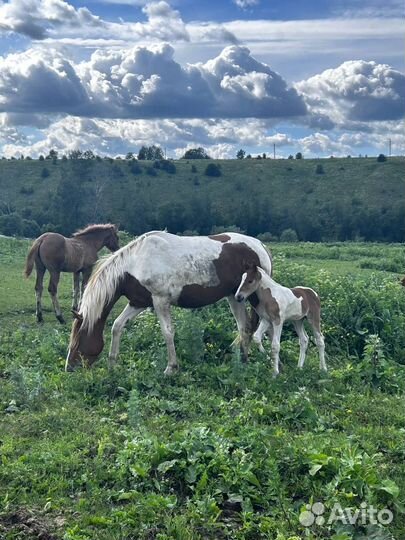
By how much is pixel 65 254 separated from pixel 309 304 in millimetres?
7663

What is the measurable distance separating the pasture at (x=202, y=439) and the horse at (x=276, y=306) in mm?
423

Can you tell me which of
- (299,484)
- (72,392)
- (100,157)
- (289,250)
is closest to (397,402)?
(299,484)

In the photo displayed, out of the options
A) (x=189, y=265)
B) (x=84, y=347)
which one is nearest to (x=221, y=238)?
(x=189, y=265)

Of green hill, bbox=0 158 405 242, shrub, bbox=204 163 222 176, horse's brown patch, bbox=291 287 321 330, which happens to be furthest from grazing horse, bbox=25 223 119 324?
shrub, bbox=204 163 222 176

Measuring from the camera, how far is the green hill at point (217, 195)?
61094 mm

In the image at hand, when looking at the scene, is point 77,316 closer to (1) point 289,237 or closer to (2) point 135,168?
(1) point 289,237

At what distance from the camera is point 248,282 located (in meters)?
9.29

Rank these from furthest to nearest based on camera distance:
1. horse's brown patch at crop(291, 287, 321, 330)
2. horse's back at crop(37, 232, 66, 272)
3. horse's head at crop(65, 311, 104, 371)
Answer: horse's back at crop(37, 232, 66, 272) < horse's brown patch at crop(291, 287, 321, 330) < horse's head at crop(65, 311, 104, 371)

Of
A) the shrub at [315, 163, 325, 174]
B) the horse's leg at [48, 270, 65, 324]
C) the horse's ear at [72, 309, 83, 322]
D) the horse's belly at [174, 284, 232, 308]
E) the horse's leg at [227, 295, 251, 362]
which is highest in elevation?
the shrub at [315, 163, 325, 174]

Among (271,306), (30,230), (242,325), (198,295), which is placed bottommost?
(30,230)

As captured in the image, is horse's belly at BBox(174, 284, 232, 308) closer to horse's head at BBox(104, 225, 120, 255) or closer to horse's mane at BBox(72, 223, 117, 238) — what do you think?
horse's head at BBox(104, 225, 120, 255)

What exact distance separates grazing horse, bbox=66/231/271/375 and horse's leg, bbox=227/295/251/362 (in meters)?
0.04

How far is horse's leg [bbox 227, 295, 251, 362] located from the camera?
981 cm

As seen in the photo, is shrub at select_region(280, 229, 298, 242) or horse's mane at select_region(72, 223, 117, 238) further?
shrub at select_region(280, 229, 298, 242)
